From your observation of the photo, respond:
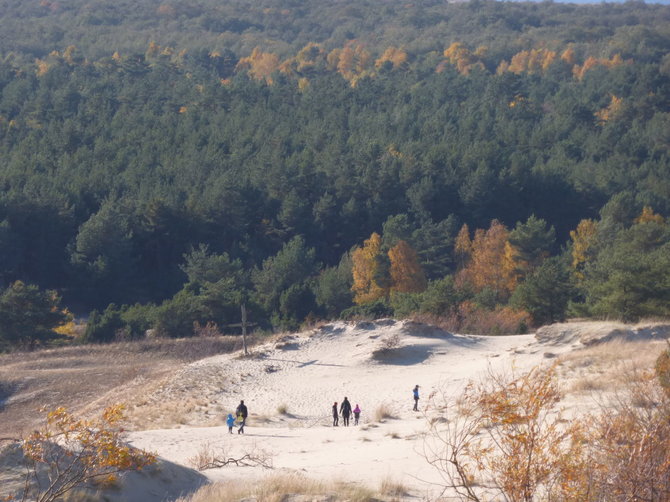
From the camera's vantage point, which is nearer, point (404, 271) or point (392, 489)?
point (392, 489)

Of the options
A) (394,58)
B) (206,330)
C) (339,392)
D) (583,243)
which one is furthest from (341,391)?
(394,58)

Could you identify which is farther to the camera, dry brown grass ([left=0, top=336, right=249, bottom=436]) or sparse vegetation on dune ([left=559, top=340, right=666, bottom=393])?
dry brown grass ([left=0, top=336, right=249, bottom=436])

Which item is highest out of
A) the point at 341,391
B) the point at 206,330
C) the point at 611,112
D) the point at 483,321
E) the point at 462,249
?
the point at 611,112

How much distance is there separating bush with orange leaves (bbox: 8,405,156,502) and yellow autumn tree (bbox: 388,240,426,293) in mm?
34921

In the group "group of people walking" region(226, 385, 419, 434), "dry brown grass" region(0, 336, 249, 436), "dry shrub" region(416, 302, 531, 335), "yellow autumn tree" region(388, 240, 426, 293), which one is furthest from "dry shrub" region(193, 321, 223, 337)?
"yellow autumn tree" region(388, 240, 426, 293)

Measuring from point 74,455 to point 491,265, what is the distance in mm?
40583

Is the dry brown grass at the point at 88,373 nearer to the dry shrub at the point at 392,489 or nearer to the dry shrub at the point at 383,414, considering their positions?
the dry shrub at the point at 383,414

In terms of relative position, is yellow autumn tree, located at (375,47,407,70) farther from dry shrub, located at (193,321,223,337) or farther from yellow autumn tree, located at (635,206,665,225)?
dry shrub, located at (193,321,223,337)

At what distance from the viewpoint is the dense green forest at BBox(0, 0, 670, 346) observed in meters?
33.5

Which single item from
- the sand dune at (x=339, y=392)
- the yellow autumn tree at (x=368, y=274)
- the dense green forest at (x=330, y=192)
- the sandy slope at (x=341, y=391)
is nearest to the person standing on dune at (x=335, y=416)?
the sandy slope at (x=341, y=391)

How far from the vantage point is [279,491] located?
33.2 ft

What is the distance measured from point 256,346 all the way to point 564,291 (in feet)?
38.5

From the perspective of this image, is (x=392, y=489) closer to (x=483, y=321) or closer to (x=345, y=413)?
(x=345, y=413)

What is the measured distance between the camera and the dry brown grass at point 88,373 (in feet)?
74.5
